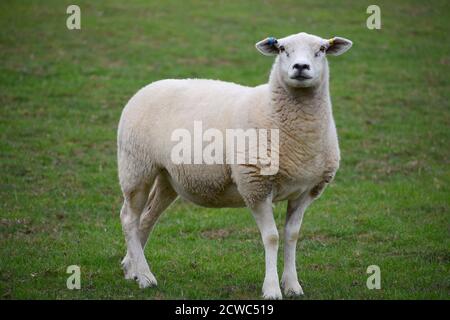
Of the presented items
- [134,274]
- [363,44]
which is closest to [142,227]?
[134,274]

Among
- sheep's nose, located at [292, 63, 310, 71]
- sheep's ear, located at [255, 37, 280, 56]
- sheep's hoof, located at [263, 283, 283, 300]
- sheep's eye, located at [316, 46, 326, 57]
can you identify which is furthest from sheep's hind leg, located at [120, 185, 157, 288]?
sheep's eye, located at [316, 46, 326, 57]

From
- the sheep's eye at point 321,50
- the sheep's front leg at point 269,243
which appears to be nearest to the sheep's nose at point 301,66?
the sheep's eye at point 321,50

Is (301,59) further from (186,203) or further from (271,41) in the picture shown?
(186,203)

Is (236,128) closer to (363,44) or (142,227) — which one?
(142,227)

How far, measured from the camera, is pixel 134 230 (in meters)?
7.62

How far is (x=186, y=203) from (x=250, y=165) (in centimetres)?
468

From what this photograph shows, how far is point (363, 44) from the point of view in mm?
19734

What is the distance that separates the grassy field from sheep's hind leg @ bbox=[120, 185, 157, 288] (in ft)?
0.57

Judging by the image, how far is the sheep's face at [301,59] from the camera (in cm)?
646

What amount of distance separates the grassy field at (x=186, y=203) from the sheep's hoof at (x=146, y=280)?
10 centimetres

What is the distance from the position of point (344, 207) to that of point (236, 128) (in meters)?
4.25

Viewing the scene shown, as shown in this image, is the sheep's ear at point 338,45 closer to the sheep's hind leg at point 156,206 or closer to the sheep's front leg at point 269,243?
the sheep's front leg at point 269,243

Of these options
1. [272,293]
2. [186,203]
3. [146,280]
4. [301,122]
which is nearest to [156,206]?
[146,280]

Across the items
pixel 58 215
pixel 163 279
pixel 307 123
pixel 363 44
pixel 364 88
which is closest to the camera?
pixel 307 123
